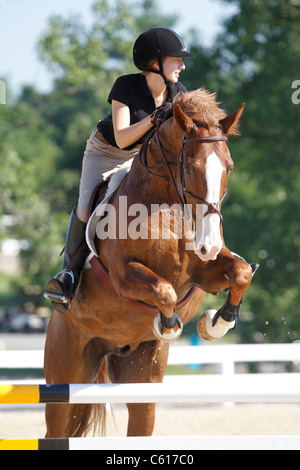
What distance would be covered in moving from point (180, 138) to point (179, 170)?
18 centimetres

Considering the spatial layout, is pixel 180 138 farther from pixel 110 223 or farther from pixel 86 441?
pixel 86 441

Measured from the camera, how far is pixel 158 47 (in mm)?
3920

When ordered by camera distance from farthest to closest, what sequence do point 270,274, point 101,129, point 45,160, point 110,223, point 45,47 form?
point 45,160, point 45,47, point 270,274, point 101,129, point 110,223

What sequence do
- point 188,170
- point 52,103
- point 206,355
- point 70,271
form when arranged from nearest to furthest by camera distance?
1. point 188,170
2. point 70,271
3. point 206,355
4. point 52,103

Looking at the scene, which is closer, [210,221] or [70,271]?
[210,221]

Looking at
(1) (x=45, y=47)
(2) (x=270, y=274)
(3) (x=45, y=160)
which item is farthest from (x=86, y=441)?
(3) (x=45, y=160)

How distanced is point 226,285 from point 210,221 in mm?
551

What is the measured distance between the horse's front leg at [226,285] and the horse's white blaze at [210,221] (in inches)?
14.1

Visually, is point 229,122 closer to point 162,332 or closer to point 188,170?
point 188,170

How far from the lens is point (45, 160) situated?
3634 centimetres

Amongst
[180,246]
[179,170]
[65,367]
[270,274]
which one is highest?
[179,170]

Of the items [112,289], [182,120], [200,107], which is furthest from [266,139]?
[182,120]

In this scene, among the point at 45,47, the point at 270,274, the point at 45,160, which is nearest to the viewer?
the point at 270,274

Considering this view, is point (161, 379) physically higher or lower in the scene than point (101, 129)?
lower
